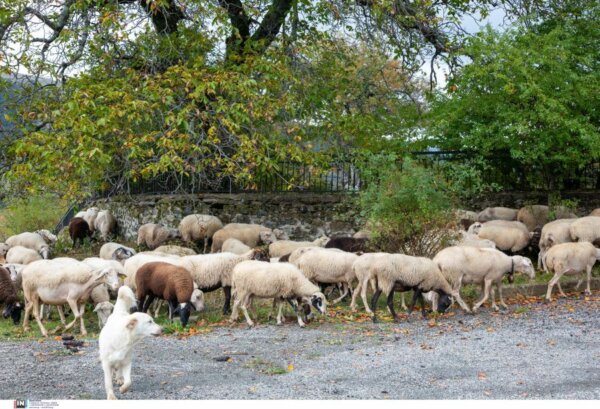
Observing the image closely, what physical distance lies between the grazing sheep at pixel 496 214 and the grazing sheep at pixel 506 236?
119 inches

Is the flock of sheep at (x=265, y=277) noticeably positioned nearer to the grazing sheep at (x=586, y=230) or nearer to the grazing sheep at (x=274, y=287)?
the grazing sheep at (x=274, y=287)

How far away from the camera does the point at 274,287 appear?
12984 millimetres

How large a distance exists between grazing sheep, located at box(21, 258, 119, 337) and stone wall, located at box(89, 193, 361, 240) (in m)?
10.1

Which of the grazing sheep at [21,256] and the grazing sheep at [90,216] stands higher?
the grazing sheep at [90,216]

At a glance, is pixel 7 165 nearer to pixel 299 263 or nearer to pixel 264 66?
pixel 264 66

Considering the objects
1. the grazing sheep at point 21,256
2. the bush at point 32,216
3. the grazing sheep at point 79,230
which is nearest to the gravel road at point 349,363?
the grazing sheep at point 21,256

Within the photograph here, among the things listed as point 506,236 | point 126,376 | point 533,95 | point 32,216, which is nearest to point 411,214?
point 506,236

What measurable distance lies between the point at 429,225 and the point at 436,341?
17.3 feet

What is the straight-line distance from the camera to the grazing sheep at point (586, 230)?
59.3 ft

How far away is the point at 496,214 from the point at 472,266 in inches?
352

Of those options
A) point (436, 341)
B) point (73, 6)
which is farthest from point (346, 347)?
point (73, 6)

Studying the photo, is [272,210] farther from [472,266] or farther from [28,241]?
[472,266]

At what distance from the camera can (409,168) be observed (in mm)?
17047

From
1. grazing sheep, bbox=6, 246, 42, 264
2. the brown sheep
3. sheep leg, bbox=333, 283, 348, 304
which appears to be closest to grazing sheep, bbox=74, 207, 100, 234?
grazing sheep, bbox=6, 246, 42, 264
